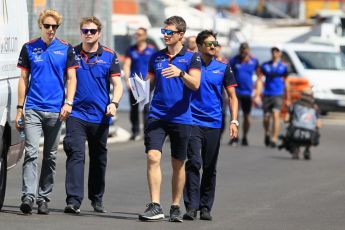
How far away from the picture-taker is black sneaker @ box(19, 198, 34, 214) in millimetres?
11602

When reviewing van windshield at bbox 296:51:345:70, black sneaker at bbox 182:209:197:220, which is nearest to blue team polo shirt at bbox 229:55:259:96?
van windshield at bbox 296:51:345:70

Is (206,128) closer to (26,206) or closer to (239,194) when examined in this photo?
(26,206)

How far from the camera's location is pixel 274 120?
23.0 metres

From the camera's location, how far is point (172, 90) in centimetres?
1163

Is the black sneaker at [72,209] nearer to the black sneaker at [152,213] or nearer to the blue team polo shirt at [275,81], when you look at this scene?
the black sneaker at [152,213]

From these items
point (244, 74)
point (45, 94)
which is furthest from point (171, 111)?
point (244, 74)

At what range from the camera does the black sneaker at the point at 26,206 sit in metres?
11.6

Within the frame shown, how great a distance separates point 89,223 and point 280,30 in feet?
105

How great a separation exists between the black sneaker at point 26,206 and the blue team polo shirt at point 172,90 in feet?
4.43

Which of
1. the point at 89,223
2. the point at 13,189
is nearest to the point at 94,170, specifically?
the point at 89,223

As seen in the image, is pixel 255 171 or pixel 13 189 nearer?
pixel 13 189

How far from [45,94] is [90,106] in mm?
504

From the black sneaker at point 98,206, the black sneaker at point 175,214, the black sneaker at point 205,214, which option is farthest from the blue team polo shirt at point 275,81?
the black sneaker at point 175,214

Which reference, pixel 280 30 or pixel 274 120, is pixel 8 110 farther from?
pixel 280 30
